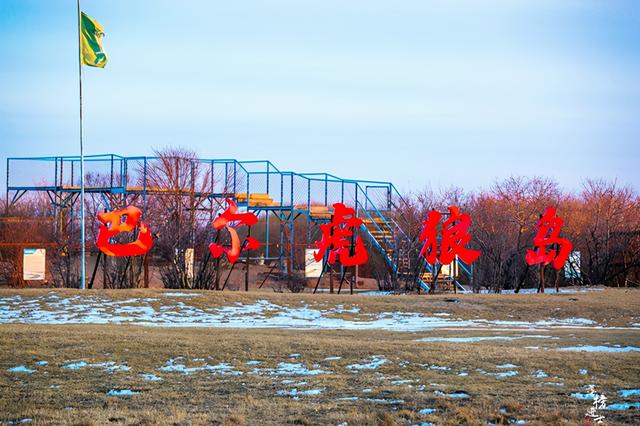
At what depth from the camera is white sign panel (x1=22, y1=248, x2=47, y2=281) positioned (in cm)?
3303

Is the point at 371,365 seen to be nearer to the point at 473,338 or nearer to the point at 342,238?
the point at 473,338

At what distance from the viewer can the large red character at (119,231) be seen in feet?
91.9

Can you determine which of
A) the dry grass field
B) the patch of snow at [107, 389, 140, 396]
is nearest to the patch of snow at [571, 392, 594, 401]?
the dry grass field

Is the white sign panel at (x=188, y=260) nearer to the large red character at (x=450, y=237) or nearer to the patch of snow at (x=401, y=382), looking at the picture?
the large red character at (x=450, y=237)

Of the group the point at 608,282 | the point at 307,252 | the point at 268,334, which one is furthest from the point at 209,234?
the point at 608,282

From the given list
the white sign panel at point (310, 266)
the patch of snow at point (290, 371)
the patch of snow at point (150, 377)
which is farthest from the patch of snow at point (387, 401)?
the white sign panel at point (310, 266)

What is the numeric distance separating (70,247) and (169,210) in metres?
4.39

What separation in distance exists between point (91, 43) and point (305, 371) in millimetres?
20320

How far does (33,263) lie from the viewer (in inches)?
1307

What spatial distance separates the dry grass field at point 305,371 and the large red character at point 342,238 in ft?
26.5

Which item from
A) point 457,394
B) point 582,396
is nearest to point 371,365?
point 457,394

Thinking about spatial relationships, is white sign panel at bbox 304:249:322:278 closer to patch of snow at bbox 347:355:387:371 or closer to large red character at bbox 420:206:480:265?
large red character at bbox 420:206:480:265

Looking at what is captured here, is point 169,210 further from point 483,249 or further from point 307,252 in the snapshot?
point 483,249

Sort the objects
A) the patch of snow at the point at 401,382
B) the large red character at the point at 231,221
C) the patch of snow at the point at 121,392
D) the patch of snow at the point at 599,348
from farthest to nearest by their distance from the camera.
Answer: the large red character at the point at 231,221
the patch of snow at the point at 599,348
the patch of snow at the point at 401,382
the patch of snow at the point at 121,392
